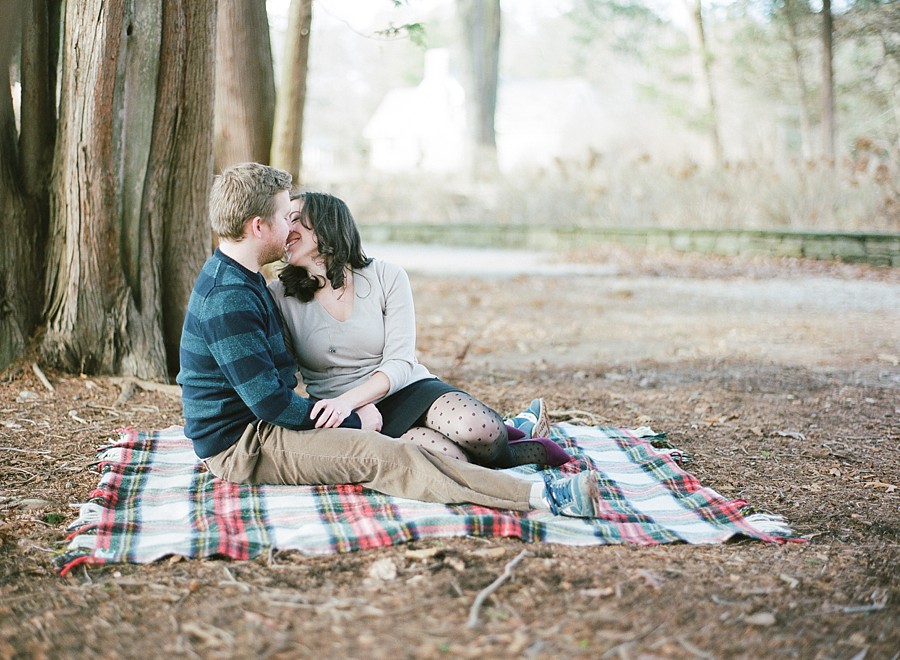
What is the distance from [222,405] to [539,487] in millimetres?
1228

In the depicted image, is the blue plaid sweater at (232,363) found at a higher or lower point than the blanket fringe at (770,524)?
higher

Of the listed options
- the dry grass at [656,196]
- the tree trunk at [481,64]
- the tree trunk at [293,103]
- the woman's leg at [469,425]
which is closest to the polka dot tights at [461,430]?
the woman's leg at [469,425]

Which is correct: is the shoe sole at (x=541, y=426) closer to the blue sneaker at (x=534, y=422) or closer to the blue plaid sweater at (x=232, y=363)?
the blue sneaker at (x=534, y=422)

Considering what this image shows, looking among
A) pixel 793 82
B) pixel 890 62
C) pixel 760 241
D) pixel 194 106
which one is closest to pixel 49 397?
pixel 194 106

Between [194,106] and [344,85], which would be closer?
[194,106]

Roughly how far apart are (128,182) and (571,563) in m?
3.40

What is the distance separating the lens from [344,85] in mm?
55531

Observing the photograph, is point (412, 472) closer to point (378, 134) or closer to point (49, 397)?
point (49, 397)

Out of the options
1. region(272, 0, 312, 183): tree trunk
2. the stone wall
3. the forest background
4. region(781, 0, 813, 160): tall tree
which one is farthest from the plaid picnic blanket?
region(781, 0, 813, 160): tall tree

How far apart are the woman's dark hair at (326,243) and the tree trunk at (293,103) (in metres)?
3.04

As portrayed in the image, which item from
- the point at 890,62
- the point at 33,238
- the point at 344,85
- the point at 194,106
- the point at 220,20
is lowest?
the point at 33,238

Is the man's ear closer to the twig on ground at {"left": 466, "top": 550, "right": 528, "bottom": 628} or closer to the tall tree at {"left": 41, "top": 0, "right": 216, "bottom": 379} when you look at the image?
the twig on ground at {"left": 466, "top": 550, "right": 528, "bottom": 628}

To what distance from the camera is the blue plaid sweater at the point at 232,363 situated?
3336mm

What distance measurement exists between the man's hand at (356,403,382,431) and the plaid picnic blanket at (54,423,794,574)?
250 mm
